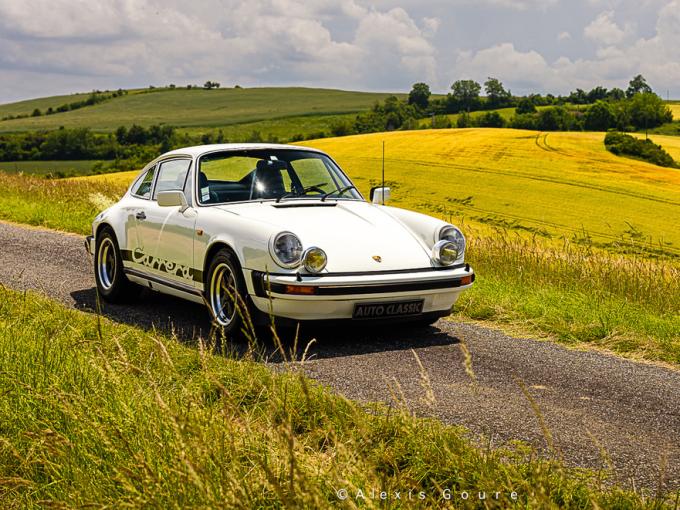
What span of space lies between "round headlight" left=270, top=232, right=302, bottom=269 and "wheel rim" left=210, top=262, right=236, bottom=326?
612 mm

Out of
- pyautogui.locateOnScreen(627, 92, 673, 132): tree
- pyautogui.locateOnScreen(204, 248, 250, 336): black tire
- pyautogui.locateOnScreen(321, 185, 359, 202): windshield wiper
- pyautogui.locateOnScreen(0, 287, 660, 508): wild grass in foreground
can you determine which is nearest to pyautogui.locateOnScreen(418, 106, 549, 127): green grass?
pyautogui.locateOnScreen(627, 92, 673, 132): tree

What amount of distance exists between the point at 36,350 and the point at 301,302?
7.01ft

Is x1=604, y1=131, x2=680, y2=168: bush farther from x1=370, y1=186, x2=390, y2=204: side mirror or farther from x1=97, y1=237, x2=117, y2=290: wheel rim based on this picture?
x1=97, y1=237, x2=117, y2=290: wheel rim

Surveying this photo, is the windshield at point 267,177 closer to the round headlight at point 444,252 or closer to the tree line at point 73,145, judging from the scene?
the round headlight at point 444,252

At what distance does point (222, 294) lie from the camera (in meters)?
7.26

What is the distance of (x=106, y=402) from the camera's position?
13.3ft

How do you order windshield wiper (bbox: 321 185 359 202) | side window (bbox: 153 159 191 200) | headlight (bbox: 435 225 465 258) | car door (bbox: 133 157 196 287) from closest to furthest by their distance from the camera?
headlight (bbox: 435 225 465 258) < car door (bbox: 133 157 196 287) < windshield wiper (bbox: 321 185 359 202) < side window (bbox: 153 159 191 200)

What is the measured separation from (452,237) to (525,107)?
302ft

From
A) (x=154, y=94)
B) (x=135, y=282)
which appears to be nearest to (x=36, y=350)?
(x=135, y=282)

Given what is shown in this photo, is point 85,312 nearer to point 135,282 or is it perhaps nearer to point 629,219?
point 135,282

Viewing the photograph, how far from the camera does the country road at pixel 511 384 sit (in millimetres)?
4496

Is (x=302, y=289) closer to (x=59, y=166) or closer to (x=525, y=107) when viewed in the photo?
(x=59, y=166)

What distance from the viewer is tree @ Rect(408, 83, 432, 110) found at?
99.1 meters

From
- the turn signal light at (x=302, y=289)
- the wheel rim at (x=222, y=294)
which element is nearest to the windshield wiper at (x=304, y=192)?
the wheel rim at (x=222, y=294)
